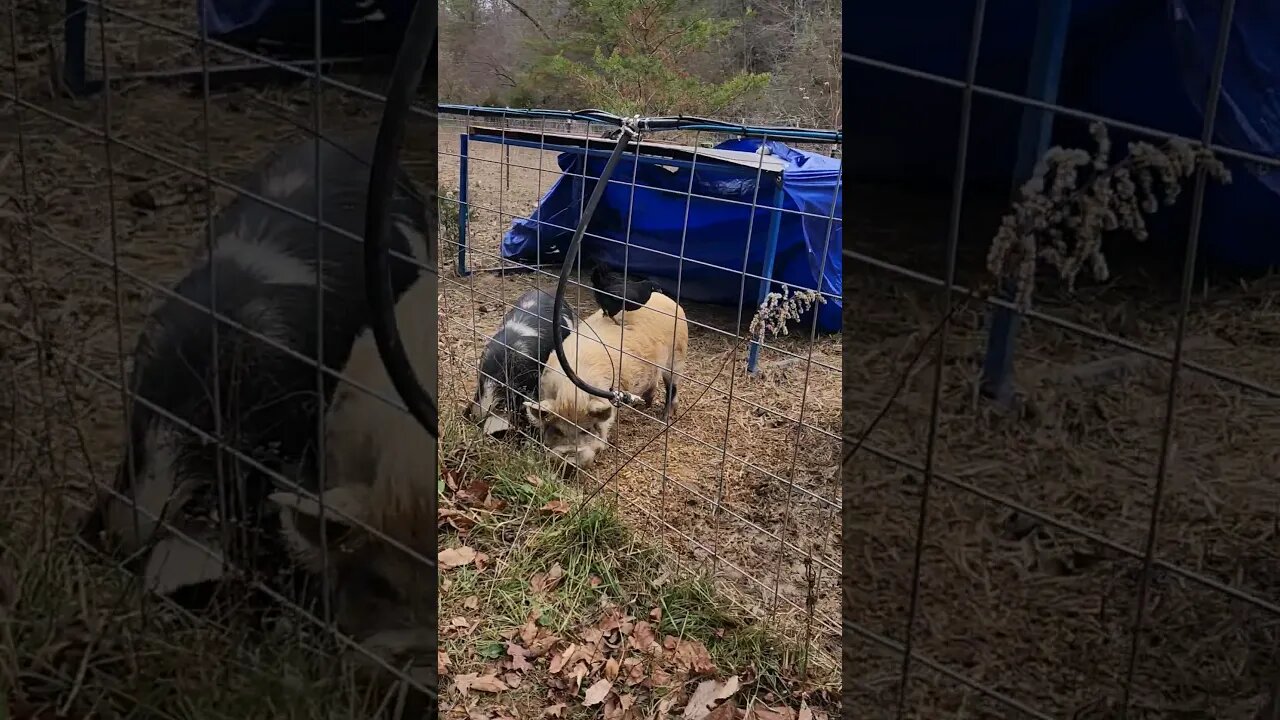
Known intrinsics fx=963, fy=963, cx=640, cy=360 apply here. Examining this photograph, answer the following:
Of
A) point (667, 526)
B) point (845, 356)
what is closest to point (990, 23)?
point (845, 356)

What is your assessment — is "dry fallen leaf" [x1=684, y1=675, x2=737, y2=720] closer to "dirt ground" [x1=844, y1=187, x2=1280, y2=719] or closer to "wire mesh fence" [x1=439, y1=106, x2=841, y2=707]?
"wire mesh fence" [x1=439, y1=106, x2=841, y2=707]

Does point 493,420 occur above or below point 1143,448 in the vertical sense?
below

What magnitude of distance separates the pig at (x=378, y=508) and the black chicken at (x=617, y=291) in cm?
206

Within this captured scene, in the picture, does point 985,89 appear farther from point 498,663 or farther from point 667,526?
point 667,526

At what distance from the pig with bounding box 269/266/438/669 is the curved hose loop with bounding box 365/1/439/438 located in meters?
0.01

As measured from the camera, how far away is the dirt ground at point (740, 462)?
282 cm

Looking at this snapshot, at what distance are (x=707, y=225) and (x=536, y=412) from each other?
7.10 feet

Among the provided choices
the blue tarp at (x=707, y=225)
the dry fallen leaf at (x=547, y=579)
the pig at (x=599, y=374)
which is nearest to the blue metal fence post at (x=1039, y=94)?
the dry fallen leaf at (x=547, y=579)

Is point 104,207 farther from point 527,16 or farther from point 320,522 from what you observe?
point 527,16

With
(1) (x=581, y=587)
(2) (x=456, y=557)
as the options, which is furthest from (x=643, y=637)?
(2) (x=456, y=557)

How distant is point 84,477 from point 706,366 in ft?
12.2

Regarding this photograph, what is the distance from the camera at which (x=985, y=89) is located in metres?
0.86

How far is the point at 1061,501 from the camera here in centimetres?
92

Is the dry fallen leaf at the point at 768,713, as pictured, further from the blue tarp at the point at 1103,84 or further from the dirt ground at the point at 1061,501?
the blue tarp at the point at 1103,84
